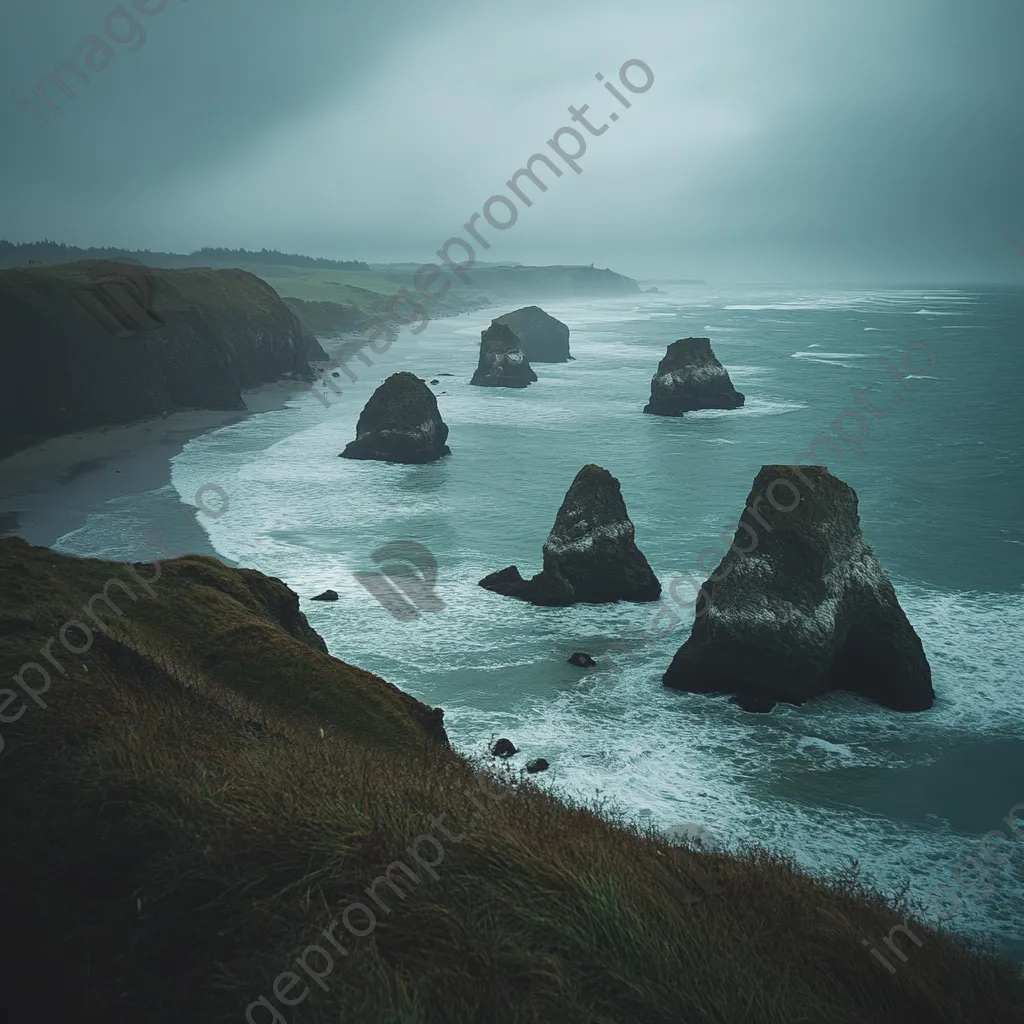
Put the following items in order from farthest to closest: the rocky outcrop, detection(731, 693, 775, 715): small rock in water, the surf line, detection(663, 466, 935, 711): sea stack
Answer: the rocky outcrop
detection(663, 466, 935, 711): sea stack
detection(731, 693, 775, 715): small rock in water
the surf line

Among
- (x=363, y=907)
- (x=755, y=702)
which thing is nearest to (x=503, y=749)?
(x=755, y=702)

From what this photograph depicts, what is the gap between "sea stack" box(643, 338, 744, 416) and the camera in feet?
289

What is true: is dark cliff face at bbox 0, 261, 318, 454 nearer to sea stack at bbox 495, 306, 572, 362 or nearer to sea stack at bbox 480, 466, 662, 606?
sea stack at bbox 480, 466, 662, 606

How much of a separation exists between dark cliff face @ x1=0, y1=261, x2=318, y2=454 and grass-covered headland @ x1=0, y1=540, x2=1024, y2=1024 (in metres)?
60.4

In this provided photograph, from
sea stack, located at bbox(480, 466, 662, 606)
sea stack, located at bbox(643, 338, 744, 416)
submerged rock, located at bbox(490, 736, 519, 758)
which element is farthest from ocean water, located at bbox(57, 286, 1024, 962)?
sea stack, located at bbox(643, 338, 744, 416)

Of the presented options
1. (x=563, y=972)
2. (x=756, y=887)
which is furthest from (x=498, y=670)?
(x=563, y=972)

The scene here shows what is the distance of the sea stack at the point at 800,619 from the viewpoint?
2769 centimetres

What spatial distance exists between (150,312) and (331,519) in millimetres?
47734

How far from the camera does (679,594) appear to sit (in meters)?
36.9

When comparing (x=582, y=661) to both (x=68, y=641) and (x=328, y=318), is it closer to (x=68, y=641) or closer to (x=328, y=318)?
(x=68, y=641)

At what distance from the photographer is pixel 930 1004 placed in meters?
7.45

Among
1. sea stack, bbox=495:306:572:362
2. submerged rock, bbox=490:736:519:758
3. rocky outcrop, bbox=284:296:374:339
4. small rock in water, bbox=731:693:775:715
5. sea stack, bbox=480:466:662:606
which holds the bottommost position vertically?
small rock in water, bbox=731:693:775:715

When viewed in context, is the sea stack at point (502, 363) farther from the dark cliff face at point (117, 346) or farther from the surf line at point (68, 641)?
the surf line at point (68, 641)

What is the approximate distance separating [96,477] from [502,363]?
6011 cm
